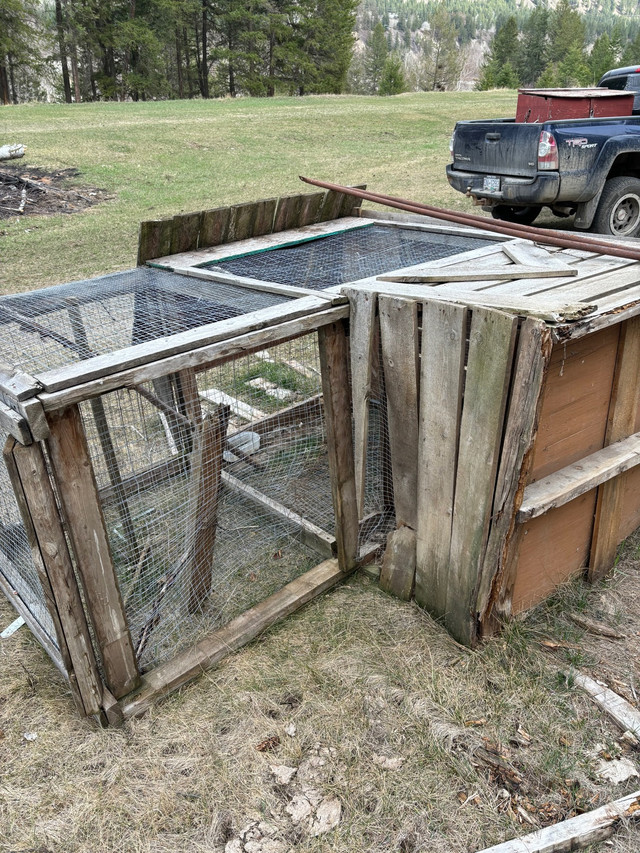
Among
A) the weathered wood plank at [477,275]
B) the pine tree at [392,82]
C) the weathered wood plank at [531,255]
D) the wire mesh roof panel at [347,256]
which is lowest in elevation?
the wire mesh roof panel at [347,256]

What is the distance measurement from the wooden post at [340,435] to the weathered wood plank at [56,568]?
4.18ft

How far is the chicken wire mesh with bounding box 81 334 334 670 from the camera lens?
121 inches

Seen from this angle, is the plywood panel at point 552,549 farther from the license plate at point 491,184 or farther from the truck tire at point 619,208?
the license plate at point 491,184

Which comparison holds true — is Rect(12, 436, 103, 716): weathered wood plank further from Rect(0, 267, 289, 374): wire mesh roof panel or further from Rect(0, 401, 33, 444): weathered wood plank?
Rect(0, 267, 289, 374): wire mesh roof panel

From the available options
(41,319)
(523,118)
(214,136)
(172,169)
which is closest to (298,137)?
(214,136)

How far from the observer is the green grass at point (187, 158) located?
990 cm

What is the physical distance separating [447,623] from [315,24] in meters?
50.0

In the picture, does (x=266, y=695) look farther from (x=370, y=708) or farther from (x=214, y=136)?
(x=214, y=136)

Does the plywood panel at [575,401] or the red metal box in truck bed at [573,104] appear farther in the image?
the red metal box in truck bed at [573,104]

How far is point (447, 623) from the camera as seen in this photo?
10.0 feet

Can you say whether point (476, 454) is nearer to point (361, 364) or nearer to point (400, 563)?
point (361, 364)

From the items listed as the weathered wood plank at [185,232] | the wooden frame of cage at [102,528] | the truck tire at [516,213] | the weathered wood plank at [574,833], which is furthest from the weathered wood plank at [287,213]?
the truck tire at [516,213]

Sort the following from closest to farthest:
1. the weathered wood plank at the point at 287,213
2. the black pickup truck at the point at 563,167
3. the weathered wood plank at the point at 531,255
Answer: the weathered wood plank at the point at 531,255
the weathered wood plank at the point at 287,213
the black pickup truck at the point at 563,167

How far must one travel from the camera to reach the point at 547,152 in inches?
286
